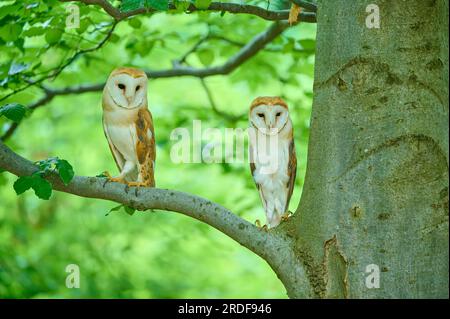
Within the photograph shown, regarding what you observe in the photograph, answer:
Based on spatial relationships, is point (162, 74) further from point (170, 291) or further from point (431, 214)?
point (170, 291)

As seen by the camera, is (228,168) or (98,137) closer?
(228,168)

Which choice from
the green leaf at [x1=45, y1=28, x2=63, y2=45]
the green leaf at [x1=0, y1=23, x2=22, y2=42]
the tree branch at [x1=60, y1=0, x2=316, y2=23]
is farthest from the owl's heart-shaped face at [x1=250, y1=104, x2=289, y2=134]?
the green leaf at [x1=0, y1=23, x2=22, y2=42]

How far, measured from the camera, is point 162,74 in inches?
142

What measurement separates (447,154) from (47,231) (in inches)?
229

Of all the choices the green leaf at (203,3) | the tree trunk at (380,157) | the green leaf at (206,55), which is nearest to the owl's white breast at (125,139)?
the green leaf at (203,3)

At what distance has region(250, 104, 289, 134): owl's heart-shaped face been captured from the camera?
242cm

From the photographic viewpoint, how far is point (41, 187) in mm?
1952

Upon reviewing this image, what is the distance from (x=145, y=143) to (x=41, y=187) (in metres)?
0.62

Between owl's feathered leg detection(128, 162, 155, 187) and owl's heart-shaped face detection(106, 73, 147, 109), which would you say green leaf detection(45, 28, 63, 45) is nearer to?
owl's heart-shaped face detection(106, 73, 147, 109)

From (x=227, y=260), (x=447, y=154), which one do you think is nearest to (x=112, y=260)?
(x=227, y=260)

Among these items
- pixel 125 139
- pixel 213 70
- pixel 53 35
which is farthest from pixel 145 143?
pixel 213 70

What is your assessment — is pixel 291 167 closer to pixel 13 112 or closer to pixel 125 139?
pixel 125 139

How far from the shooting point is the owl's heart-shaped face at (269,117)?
7.93 feet
